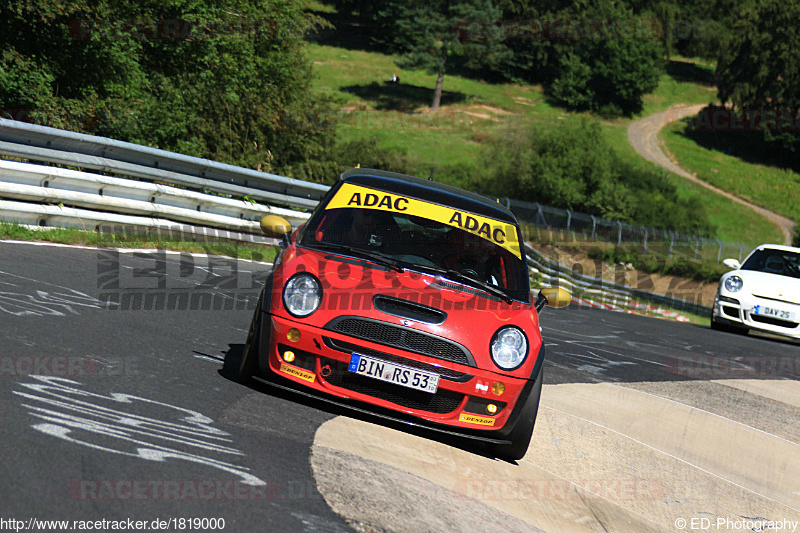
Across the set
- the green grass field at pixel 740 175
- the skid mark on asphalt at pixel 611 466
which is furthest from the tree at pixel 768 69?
the skid mark on asphalt at pixel 611 466

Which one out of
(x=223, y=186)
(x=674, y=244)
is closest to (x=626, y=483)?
(x=223, y=186)

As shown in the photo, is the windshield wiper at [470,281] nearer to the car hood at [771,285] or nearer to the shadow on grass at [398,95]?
the car hood at [771,285]

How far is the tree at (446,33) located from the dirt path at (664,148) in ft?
52.8

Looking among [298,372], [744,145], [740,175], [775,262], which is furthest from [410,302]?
[744,145]

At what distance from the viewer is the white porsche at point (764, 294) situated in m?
14.2

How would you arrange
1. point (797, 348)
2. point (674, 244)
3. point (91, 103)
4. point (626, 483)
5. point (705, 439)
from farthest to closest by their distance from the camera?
point (674, 244)
point (91, 103)
point (797, 348)
point (705, 439)
point (626, 483)

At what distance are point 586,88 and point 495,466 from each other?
88.7 meters

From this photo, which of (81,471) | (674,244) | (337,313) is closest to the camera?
(81,471)

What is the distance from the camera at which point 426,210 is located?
6453mm

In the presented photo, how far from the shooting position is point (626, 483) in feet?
18.1

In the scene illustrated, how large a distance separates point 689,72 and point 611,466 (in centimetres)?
11105

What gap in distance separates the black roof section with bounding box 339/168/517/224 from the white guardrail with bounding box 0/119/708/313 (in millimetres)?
4960

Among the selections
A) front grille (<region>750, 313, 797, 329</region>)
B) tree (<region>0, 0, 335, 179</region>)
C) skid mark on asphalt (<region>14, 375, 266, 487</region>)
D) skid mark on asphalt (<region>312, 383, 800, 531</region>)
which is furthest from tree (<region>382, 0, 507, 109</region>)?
skid mark on asphalt (<region>14, 375, 266, 487</region>)

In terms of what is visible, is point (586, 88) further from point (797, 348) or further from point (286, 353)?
point (286, 353)
